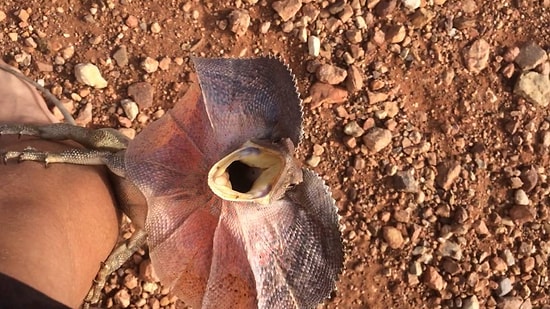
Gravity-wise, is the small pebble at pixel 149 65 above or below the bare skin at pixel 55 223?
below

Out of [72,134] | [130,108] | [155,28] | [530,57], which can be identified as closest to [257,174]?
[72,134]

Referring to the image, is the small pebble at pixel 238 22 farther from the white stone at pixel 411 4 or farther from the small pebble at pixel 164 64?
the white stone at pixel 411 4

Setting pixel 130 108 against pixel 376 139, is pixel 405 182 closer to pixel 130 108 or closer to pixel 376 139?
pixel 376 139

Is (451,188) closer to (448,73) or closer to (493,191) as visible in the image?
(493,191)

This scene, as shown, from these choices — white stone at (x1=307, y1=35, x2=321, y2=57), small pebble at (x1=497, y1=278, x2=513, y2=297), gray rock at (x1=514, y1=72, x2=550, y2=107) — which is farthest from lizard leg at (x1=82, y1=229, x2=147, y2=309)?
gray rock at (x1=514, y1=72, x2=550, y2=107)

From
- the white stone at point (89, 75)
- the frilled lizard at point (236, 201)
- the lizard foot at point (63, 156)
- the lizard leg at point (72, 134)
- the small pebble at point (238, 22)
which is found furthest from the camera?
the small pebble at point (238, 22)

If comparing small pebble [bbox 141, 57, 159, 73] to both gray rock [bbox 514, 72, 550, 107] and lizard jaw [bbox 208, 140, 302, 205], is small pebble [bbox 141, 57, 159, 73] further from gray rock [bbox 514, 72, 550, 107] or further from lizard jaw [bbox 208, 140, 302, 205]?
gray rock [bbox 514, 72, 550, 107]

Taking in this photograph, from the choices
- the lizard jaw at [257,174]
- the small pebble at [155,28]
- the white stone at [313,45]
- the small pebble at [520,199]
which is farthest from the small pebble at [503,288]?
the small pebble at [155,28]

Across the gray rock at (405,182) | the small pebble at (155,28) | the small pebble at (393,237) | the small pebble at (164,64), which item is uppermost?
the small pebble at (155,28)
